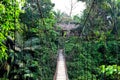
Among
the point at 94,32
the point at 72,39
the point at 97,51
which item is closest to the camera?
the point at 97,51

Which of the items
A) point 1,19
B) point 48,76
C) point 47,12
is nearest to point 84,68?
point 48,76

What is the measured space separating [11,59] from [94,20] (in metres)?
7.43

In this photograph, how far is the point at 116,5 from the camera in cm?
1530

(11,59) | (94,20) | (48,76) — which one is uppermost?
(94,20)

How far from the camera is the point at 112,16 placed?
15.5m

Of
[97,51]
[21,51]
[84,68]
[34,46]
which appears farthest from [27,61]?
[97,51]

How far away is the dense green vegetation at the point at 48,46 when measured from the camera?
Result: 31.0 ft

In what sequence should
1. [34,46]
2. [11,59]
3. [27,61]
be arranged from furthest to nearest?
1. [34,46]
2. [27,61]
3. [11,59]

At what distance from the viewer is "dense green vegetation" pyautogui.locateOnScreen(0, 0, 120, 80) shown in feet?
31.0

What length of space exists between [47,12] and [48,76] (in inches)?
232

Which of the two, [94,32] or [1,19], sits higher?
[1,19]

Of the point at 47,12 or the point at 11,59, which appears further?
the point at 47,12

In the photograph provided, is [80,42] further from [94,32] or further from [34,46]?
[34,46]

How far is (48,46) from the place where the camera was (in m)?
14.3
